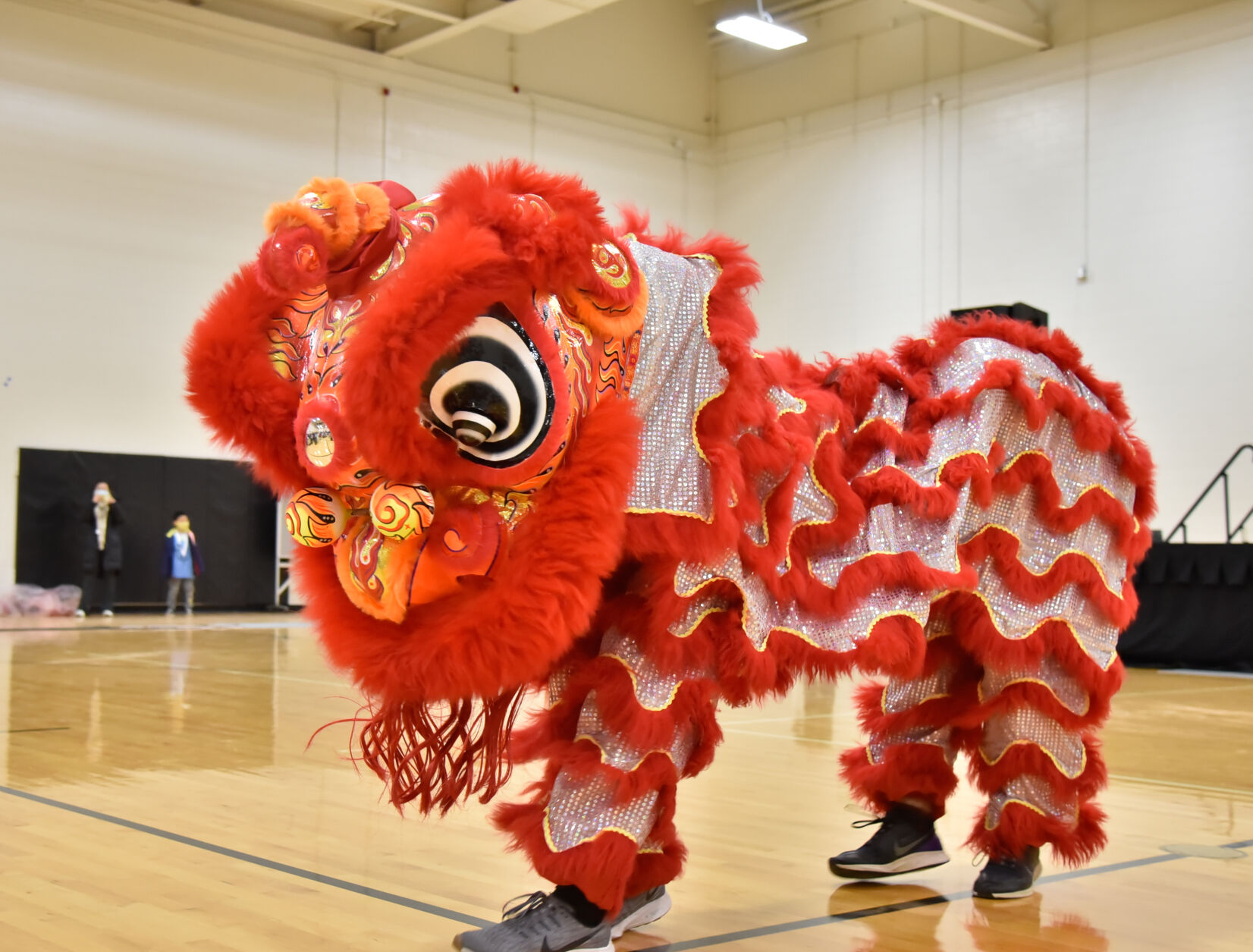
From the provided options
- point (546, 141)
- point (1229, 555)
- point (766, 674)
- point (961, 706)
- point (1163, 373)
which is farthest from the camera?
point (546, 141)

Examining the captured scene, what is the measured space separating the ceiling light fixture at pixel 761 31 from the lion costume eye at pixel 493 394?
429 inches

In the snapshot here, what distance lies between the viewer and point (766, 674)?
203 centimetres

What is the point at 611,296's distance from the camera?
1.88 m

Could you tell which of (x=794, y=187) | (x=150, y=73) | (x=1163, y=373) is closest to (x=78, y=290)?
(x=150, y=73)

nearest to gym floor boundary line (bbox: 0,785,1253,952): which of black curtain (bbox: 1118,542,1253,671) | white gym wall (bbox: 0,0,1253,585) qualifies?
black curtain (bbox: 1118,542,1253,671)

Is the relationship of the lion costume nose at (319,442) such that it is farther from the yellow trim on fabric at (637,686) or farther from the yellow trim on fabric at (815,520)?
the yellow trim on fabric at (815,520)

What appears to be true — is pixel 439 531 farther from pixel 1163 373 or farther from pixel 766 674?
pixel 1163 373

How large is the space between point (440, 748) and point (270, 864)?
0.83m

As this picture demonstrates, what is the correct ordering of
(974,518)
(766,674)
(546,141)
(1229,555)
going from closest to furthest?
(766,674) < (974,518) < (1229,555) < (546,141)

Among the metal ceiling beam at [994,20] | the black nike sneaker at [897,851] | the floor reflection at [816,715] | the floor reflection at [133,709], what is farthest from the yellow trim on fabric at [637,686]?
the metal ceiling beam at [994,20]

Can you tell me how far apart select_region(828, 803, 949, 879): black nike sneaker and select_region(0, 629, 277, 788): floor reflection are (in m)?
1.98

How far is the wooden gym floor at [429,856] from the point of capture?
7.27 feet

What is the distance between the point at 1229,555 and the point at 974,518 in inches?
277

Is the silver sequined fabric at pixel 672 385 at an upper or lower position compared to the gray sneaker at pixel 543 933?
upper
